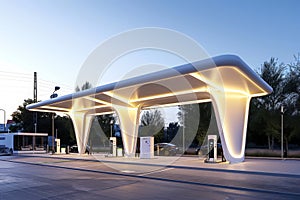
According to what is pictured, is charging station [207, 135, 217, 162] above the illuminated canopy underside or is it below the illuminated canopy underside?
below

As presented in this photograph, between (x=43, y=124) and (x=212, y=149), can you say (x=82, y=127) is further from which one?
Result: (x=43, y=124)

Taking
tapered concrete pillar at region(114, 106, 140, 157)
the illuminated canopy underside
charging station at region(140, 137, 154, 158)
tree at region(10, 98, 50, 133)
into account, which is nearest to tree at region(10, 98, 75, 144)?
tree at region(10, 98, 50, 133)

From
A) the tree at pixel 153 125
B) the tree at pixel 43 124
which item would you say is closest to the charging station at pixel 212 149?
the tree at pixel 153 125

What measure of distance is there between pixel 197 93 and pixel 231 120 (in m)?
3.84

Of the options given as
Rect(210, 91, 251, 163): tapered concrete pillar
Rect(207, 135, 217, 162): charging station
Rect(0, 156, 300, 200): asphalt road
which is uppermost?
Rect(210, 91, 251, 163): tapered concrete pillar

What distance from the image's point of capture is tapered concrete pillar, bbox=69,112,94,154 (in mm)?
34750

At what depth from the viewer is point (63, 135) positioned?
197 feet

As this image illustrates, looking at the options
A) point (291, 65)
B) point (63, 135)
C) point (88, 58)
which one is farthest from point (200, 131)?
point (63, 135)

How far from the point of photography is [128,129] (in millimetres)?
28375

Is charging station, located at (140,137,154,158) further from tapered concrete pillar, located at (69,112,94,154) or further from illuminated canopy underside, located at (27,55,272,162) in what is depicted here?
tapered concrete pillar, located at (69,112,94,154)

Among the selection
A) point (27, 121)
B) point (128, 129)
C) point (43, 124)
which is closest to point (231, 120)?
point (128, 129)

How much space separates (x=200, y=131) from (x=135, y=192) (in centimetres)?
2408

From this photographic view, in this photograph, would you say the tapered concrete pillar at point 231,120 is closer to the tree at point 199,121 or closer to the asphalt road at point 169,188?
the asphalt road at point 169,188

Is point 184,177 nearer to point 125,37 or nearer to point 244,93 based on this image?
point 244,93
